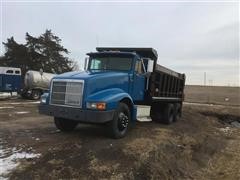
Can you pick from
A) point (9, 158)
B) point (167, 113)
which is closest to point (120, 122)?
point (9, 158)

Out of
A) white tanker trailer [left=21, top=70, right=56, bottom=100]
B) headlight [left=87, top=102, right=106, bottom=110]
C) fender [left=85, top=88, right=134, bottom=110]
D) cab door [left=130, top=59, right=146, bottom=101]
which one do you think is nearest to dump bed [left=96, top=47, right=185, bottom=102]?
cab door [left=130, top=59, right=146, bottom=101]

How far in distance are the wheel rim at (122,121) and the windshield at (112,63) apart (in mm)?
1763

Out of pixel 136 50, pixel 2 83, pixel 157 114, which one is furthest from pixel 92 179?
pixel 2 83

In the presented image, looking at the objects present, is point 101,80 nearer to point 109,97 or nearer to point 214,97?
point 109,97

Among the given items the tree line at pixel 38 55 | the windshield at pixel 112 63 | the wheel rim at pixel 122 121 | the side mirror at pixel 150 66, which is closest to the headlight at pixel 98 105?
the wheel rim at pixel 122 121

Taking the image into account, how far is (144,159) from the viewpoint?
743 centimetres

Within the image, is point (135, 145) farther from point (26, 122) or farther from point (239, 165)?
point (26, 122)

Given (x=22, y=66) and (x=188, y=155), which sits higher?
(x=22, y=66)

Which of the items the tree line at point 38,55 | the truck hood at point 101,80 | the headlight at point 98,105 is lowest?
the headlight at point 98,105

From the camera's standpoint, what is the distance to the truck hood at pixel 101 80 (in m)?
8.20

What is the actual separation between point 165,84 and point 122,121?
4288 mm

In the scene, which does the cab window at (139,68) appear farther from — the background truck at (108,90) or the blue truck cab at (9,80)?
the blue truck cab at (9,80)

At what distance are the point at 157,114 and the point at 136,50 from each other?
3.15m

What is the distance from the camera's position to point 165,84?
12508 mm
